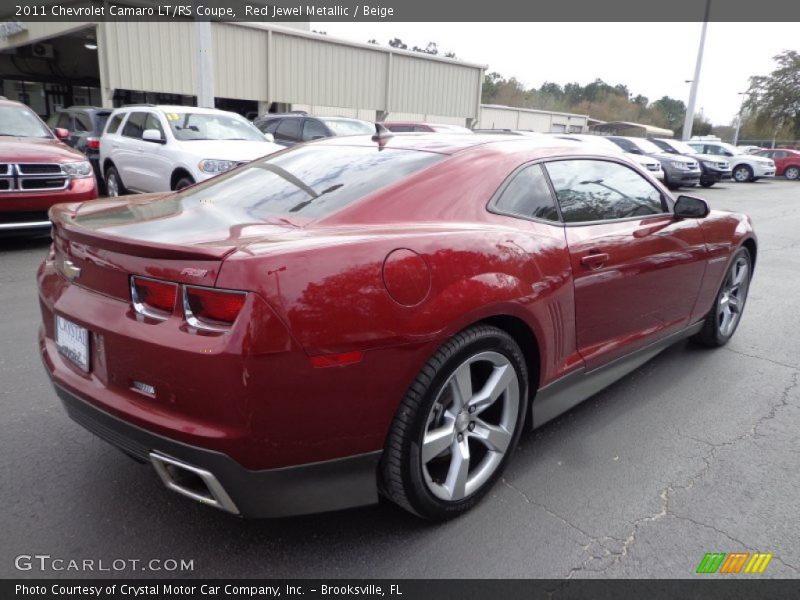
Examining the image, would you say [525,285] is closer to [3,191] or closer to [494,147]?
[494,147]

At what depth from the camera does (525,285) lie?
2.56 m

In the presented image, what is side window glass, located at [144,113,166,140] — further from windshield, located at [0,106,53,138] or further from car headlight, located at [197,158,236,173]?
windshield, located at [0,106,53,138]

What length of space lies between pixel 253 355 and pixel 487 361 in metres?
1.06

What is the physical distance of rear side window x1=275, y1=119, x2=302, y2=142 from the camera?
523 inches

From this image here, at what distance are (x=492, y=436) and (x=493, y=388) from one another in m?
0.22

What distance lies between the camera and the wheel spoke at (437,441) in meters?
2.29

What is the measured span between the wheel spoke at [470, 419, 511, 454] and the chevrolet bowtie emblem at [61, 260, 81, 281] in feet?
5.45

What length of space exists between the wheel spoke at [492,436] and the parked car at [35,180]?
20.2ft

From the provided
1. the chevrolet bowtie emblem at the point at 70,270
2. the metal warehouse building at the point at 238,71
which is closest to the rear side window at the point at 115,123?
the metal warehouse building at the point at 238,71

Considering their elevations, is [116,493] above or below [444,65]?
below

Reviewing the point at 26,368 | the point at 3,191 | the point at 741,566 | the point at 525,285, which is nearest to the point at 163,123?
the point at 3,191

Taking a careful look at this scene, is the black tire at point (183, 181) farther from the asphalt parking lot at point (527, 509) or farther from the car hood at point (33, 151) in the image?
the asphalt parking lot at point (527, 509)

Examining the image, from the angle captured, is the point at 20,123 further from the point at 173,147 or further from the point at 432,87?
the point at 432,87

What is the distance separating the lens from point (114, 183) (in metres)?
10.7
